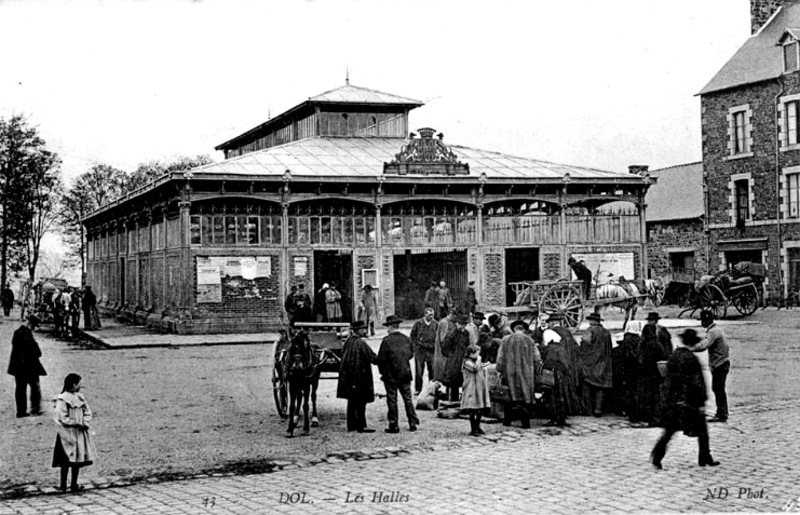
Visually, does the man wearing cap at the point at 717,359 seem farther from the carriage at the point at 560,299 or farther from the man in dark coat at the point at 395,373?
the carriage at the point at 560,299

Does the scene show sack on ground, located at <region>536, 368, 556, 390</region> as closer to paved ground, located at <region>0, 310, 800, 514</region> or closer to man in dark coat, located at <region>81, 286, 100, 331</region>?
paved ground, located at <region>0, 310, 800, 514</region>

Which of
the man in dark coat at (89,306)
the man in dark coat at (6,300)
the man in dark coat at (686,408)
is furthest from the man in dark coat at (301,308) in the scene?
the man in dark coat at (6,300)

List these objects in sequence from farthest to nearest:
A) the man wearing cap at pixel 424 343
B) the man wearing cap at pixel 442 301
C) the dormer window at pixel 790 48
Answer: the dormer window at pixel 790 48
the man wearing cap at pixel 442 301
the man wearing cap at pixel 424 343

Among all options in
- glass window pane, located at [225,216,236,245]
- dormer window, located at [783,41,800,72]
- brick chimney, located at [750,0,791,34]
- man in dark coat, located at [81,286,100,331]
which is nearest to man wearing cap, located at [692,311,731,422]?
glass window pane, located at [225,216,236,245]

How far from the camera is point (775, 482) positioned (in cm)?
782

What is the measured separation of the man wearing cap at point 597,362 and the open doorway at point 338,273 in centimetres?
1597

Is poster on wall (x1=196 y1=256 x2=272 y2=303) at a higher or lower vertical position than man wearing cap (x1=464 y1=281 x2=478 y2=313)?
higher

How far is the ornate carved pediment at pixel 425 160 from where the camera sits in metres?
27.9

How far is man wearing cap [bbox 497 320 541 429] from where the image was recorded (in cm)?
1126

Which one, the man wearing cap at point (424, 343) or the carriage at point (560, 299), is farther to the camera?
the carriage at point (560, 299)

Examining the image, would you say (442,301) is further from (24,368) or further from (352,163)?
(24,368)

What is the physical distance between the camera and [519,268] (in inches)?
1155

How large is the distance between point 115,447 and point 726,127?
33125 mm

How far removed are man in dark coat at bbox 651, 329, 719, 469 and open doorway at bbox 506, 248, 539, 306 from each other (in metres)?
20.3
